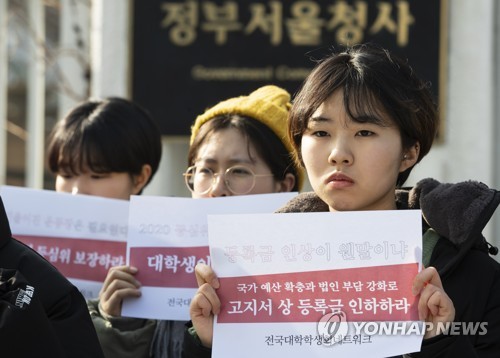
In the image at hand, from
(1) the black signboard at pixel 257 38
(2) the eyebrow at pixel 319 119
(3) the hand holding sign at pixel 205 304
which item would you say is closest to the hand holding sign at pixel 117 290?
(3) the hand holding sign at pixel 205 304

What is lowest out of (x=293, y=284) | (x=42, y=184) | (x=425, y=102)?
(x=42, y=184)

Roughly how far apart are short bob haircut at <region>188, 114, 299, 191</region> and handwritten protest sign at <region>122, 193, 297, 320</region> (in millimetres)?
174

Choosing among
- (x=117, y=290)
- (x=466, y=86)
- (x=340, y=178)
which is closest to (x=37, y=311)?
(x=340, y=178)

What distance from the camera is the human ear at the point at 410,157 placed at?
2.13m

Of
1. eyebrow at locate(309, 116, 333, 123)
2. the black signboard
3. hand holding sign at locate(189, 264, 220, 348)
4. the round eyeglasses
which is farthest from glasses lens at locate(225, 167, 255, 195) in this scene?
the black signboard

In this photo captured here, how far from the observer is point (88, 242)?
2969mm

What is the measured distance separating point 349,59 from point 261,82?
9.94ft

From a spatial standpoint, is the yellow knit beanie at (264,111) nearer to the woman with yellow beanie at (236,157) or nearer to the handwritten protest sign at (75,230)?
the woman with yellow beanie at (236,157)

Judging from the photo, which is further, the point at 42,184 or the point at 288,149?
the point at 42,184

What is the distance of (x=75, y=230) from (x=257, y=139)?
0.65 m

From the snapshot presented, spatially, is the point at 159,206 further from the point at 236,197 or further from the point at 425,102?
the point at 425,102

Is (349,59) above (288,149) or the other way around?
above

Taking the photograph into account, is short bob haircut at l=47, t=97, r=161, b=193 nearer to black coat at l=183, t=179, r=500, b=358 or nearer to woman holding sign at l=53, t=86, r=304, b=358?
woman holding sign at l=53, t=86, r=304, b=358

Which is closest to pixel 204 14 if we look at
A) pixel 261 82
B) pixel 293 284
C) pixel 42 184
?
pixel 261 82
